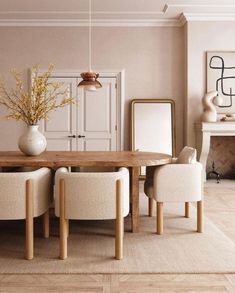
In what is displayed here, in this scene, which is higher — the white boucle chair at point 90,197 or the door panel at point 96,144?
the door panel at point 96,144

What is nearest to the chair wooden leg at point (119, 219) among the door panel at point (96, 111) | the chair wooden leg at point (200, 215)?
the chair wooden leg at point (200, 215)

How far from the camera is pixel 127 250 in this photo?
8.61ft

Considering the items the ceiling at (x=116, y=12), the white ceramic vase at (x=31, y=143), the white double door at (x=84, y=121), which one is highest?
the ceiling at (x=116, y=12)

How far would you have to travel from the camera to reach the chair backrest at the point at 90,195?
7.80 ft

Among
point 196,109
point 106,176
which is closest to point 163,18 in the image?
point 196,109

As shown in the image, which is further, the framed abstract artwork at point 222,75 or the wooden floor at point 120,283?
the framed abstract artwork at point 222,75

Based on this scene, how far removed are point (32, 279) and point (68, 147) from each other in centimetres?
400

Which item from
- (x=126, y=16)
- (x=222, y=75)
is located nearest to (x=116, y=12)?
(x=126, y=16)

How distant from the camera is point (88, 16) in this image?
19.1 ft

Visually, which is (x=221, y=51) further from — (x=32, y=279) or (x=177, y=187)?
(x=32, y=279)

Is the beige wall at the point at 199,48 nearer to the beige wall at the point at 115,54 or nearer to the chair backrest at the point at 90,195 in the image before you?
the beige wall at the point at 115,54

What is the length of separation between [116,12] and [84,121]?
5.97 ft

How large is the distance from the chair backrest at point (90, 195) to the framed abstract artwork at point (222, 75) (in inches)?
150

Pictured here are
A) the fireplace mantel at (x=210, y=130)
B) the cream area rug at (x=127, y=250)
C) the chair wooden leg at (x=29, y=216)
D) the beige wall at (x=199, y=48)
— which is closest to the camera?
the cream area rug at (x=127, y=250)
